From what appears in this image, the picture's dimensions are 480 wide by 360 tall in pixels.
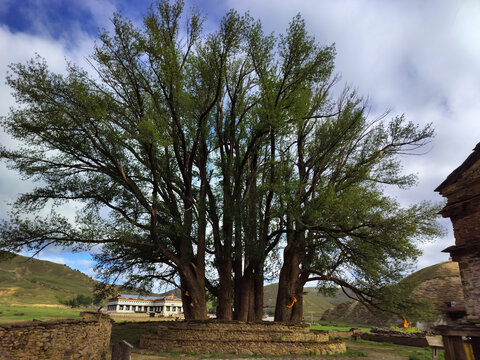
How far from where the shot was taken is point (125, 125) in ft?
56.0

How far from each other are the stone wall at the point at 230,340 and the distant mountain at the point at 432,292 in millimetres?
36537

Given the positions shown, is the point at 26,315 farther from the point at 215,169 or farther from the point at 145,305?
the point at 145,305

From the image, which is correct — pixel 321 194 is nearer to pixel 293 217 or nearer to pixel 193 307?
pixel 293 217

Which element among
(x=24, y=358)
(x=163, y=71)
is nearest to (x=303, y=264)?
(x=163, y=71)

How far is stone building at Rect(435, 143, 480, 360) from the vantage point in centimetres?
1357

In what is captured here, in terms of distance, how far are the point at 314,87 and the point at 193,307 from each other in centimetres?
1732

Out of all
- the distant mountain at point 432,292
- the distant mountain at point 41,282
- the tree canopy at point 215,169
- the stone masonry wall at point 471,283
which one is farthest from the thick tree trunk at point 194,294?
the distant mountain at point 41,282

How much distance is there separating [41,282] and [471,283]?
140025 mm

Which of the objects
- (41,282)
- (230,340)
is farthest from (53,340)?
(41,282)

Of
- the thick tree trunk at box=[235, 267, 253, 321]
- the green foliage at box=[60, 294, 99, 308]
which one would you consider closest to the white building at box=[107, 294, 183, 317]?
the green foliage at box=[60, 294, 99, 308]

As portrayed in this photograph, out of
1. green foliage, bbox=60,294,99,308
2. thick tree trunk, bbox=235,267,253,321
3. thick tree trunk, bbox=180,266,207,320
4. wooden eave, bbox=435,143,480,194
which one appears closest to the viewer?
wooden eave, bbox=435,143,480,194

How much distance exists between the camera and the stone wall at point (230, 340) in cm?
1553

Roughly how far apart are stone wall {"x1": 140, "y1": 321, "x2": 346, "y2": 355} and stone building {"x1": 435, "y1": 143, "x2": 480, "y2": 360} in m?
7.58

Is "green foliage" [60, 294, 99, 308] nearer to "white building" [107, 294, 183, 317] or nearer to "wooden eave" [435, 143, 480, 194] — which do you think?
"white building" [107, 294, 183, 317]
